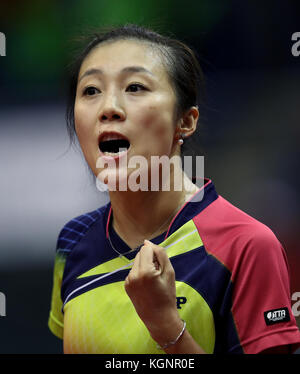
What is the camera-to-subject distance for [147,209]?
4.81 ft

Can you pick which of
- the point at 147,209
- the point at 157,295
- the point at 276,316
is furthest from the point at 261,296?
the point at 147,209

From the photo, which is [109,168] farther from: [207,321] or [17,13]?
[17,13]

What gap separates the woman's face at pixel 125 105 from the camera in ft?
4.41

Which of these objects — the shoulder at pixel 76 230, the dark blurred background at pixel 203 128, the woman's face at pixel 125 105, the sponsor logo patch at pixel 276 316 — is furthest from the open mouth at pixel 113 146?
the dark blurred background at pixel 203 128

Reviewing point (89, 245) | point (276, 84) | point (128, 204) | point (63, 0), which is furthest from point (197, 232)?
point (63, 0)

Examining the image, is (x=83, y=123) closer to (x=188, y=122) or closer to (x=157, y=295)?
(x=188, y=122)

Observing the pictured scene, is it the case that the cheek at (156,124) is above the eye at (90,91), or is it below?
below

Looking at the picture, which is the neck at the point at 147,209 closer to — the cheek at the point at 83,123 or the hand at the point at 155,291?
the cheek at the point at 83,123

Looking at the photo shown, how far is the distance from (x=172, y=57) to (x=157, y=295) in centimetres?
66

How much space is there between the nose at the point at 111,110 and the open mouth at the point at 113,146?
0.05 metres

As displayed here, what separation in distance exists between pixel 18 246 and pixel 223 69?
1.57 m

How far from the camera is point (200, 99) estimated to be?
169 cm

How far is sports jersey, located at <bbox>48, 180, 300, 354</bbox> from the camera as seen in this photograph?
48.8 inches

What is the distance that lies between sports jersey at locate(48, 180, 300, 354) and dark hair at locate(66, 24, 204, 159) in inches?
9.8
